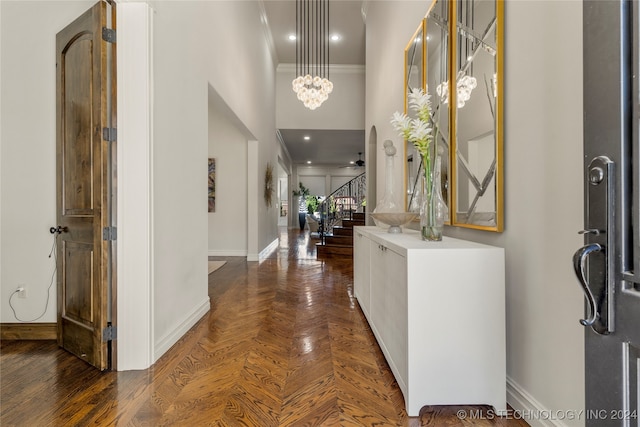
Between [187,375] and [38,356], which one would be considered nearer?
[187,375]

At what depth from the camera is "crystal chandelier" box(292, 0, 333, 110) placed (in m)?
Answer: 6.37

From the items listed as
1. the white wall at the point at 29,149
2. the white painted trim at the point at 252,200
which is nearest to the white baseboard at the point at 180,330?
the white wall at the point at 29,149

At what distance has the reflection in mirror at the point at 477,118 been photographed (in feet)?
5.70

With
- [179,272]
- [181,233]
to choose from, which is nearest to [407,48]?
[181,233]

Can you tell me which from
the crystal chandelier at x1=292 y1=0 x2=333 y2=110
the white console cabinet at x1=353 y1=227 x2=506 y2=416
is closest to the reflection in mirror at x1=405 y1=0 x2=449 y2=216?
the white console cabinet at x1=353 y1=227 x2=506 y2=416

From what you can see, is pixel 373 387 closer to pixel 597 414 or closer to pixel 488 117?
pixel 597 414

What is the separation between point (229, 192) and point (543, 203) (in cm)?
623

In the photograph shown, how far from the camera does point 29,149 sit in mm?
2617

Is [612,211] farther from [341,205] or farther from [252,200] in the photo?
[341,205]

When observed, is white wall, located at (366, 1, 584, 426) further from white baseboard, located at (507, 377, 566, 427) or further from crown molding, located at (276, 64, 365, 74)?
crown molding, located at (276, 64, 365, 74)

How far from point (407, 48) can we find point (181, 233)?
116 inches

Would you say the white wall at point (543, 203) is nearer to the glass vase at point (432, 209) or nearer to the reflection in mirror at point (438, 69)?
the glass vase at point (432, 209)

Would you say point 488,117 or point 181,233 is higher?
point 488,117

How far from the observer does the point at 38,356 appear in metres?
2.29
